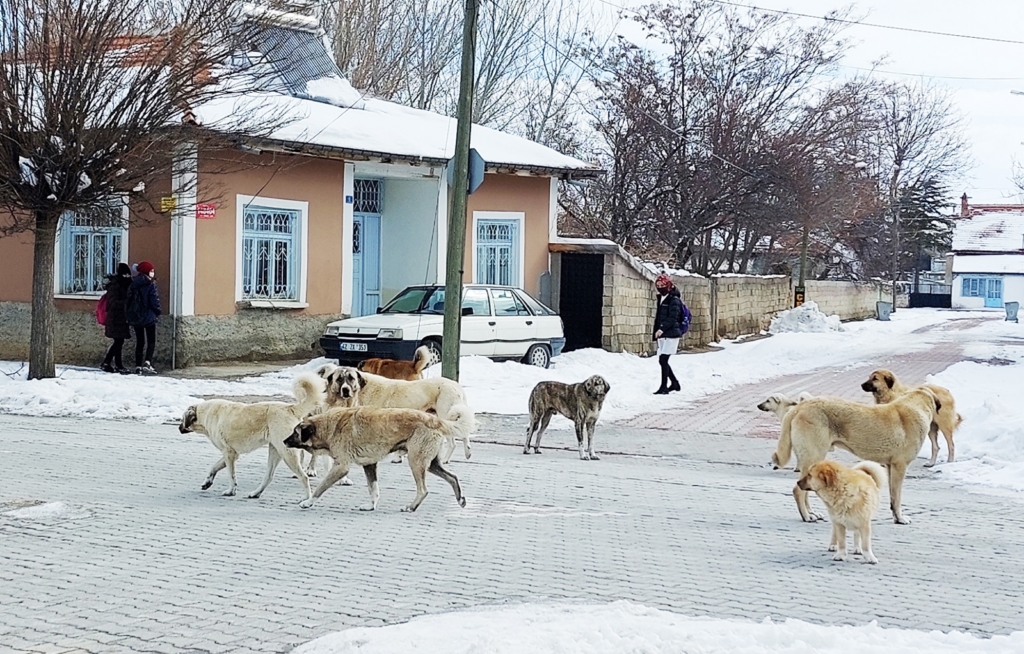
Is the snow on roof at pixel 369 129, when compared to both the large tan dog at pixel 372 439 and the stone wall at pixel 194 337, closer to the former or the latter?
the stone wall at pixel 194 337

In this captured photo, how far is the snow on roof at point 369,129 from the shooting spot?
2150 cm

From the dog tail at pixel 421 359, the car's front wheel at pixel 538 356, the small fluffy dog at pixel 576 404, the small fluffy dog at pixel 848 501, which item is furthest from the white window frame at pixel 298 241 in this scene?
the small fluffy dog at pixel 848 501

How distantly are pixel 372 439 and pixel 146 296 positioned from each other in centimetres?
1187

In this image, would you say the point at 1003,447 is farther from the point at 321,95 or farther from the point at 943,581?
the point at 321,95

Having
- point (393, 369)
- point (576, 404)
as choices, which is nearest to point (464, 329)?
point (393, 369)

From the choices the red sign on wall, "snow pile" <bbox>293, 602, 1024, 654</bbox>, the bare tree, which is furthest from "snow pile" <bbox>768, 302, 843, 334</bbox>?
"snow pile" <bbox>293, 602, 1024, 654</bbox>

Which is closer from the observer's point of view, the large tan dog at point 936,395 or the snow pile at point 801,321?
the large tan dog at point 936,395

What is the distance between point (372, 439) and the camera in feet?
33.4

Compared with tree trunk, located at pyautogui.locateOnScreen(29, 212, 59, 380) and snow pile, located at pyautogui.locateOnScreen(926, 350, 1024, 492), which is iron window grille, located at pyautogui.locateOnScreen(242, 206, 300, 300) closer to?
tree trunk, located at pyautogui.locateOnScreen(29, 212, 59, 380)

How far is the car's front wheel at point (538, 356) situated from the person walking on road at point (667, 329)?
3324mm

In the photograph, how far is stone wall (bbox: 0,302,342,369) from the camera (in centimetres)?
2194

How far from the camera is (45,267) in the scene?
19.2 m

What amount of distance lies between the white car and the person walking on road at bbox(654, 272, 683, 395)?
3.36 metres

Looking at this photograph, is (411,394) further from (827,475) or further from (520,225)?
(520,225)
